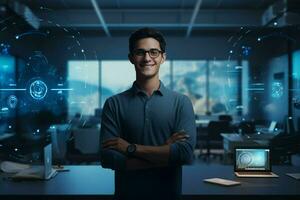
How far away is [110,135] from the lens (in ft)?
6.12

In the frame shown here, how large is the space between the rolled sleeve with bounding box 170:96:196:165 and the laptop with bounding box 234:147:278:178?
101 centimetres

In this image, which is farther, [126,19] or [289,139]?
[126,19]

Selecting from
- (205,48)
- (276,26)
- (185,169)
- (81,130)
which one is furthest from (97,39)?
(185,169)

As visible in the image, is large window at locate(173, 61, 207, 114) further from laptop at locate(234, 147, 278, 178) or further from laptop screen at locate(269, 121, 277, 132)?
laptop at locate(234, 147, 278, 178)

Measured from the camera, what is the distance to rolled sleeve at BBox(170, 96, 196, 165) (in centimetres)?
177

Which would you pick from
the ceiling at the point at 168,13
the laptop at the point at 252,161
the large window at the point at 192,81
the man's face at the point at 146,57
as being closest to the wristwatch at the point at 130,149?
the man's face at the point at 146,57

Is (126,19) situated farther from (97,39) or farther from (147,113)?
(147,113)

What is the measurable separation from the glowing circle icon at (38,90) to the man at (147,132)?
174cm

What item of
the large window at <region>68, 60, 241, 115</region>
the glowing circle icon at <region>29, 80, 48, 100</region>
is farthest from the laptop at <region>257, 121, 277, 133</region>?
the large window at <region>68, 60, 241, 115</region>

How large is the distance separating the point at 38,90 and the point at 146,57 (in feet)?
6.22

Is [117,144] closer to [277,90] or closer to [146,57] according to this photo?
[146,57]

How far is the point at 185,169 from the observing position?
2.90m

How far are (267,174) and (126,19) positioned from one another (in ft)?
21.7

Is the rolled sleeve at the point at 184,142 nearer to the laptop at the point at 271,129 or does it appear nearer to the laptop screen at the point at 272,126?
the laptop at the point at 271,129
